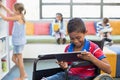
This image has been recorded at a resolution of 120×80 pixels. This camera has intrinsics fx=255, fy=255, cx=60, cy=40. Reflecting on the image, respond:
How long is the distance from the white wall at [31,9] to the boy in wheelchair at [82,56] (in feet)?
14.5

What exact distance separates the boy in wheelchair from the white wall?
4.42m

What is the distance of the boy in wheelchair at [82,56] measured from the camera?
5.85 ft

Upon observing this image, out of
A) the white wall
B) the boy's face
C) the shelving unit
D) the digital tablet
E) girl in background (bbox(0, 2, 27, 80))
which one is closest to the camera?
the digital tablet

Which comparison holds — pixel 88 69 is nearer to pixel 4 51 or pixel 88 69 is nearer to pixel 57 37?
pixel 4 51

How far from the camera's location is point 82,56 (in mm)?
1764

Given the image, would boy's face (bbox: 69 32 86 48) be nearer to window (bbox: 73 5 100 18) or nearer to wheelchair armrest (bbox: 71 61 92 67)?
wheelchair armrest (bbox: 71 61 92 67)

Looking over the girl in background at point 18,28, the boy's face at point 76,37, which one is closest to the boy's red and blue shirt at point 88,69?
the boy's face at point 76,37

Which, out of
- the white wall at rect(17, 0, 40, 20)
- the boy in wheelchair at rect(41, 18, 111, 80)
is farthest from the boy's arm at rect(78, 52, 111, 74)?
the white wall at rect(17, 0, 40, 20)

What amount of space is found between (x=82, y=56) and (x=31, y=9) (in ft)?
15.3

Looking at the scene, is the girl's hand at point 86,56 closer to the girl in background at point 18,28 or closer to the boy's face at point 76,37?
the boy's face at point 76,37

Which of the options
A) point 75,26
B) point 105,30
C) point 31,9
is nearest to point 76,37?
point 75,26

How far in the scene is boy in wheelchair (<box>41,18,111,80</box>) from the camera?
5.85 ft

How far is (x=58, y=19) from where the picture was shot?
563 cm

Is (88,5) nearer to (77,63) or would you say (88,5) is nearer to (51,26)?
(51,26)
